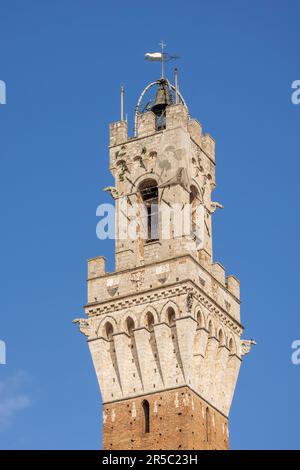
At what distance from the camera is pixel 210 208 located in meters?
85.2

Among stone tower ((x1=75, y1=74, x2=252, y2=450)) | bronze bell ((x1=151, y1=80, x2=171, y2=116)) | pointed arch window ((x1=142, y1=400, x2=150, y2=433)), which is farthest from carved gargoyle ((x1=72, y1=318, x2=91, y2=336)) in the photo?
bronze bell ((x1=151, y1=80, x2=171, y2=116))

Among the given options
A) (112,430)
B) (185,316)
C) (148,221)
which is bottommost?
(112,430)

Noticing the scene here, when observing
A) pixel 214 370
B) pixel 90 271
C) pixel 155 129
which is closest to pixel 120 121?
pixel 155 129

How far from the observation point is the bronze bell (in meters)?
86.1

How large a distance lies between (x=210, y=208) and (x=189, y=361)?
35.2 feet

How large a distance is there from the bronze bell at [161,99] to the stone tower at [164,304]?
0.45ft

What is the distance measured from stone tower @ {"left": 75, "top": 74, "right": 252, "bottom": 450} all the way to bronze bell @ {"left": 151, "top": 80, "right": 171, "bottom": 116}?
138 millimetres

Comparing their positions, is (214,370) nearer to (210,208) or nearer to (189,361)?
(189,361)

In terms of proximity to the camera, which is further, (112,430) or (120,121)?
(120,121)

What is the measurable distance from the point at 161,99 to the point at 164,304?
42.3 ft

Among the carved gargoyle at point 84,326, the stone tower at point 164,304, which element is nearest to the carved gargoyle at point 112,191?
the stone tower at point 164,304

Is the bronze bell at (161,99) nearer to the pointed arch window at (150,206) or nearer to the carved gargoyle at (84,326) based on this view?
the pointed arch window at (150,206)

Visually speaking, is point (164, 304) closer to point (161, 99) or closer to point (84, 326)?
point (84, 326)

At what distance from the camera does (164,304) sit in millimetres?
78750
